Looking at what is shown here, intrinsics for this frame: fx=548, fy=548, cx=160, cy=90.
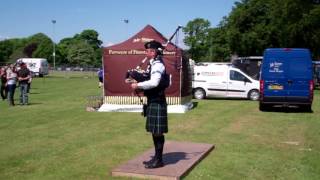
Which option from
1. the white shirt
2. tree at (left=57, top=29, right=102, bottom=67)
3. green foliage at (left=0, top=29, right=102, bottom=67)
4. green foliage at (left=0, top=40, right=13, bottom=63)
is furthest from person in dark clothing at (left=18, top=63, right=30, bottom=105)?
tree at (left=57, top=29, right=102, bottom=67)

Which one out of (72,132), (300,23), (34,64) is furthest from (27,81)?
(34,64)

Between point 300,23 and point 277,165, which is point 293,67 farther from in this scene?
point 300,23

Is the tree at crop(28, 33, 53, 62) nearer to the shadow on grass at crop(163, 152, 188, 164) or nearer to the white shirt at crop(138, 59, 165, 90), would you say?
the shadow on grass at crop(163, 152, 188, 164)

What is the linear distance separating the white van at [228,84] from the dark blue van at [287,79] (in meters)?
6.87

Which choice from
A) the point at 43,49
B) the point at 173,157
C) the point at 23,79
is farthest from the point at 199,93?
the point at 43,49

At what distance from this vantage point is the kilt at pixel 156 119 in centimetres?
896

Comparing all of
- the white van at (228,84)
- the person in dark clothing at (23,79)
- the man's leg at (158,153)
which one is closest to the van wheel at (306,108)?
the white van at (228,84)

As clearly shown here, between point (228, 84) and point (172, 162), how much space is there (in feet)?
63.1

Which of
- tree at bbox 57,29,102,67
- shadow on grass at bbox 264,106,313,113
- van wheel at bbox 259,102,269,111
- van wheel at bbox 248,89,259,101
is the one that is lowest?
shadow on grass at bbox 264,106,313,113

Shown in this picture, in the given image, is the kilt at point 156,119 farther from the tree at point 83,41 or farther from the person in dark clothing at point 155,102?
the tree at point 83,41

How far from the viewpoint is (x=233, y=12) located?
7544cm

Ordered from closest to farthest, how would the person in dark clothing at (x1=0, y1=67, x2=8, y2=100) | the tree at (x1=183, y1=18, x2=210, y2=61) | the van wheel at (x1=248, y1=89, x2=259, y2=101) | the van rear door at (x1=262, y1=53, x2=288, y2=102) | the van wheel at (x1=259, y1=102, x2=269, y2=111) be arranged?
the van rear door at (x1=262, y1=53, x2=288, y2=102)
the van wheel at (x1=259, y1=102, x2=269, y2=111)
the person in dark clothing at (x1=0, y1=67, x2=8, y2=100)
the van wheel at (x1=248, y1=89, x2=259, y2=101)
the tree at (x1=183, y1=18, x2=210, y2=61)

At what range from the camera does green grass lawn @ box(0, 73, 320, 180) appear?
9.40 meters

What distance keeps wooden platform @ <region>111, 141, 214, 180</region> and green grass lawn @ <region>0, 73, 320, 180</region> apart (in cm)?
17
